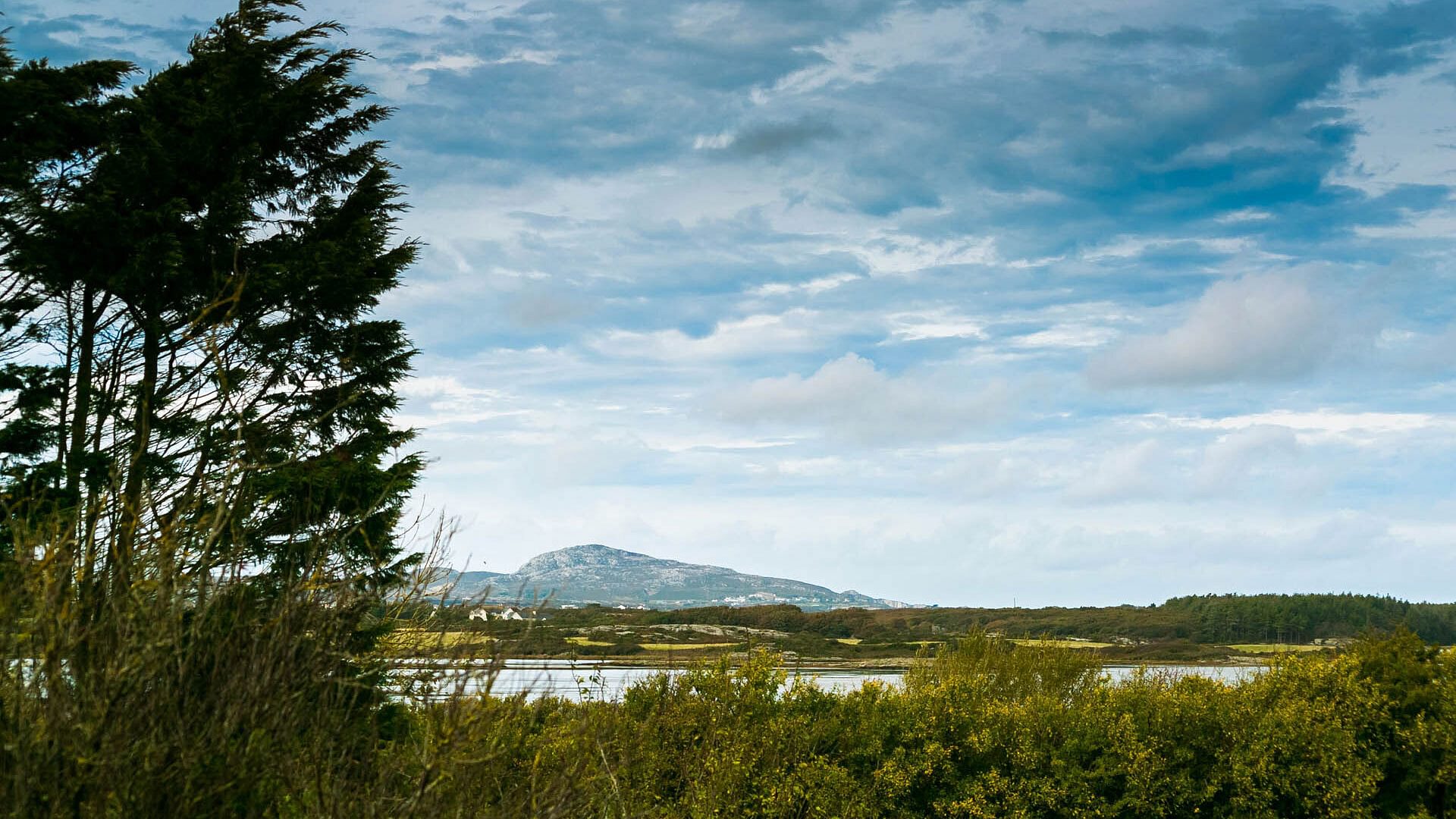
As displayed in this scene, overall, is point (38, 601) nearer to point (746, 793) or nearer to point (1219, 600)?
point (746, 793)

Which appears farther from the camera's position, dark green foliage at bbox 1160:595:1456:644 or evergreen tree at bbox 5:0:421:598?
dark green foliage at bbox 1160:595:1456:644

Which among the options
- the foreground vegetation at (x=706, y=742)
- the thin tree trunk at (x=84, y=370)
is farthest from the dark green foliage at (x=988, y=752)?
the thin tree trunk at (x=84, y=370)

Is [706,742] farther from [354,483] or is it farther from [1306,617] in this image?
[1306,617]

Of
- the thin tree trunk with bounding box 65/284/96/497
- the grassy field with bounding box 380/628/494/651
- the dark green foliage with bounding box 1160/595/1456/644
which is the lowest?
the dark green foliage with bounding box 1160/595/1456/644

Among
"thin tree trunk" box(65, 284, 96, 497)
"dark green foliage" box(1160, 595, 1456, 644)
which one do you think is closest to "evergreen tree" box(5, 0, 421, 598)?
"thin tree trunk" box(65, 284, 96, 497)

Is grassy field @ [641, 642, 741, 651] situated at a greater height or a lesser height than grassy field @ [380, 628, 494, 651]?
lesser

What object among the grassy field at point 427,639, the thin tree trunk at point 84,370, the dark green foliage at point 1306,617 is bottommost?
the dark green foliage at point 1306,617

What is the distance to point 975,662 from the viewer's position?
154 feet

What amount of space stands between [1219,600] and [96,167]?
15128 centimetres

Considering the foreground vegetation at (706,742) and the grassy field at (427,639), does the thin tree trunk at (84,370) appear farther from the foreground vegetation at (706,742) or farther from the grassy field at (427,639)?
the grassy field at (427,639)

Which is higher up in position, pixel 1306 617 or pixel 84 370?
pixel 84 370

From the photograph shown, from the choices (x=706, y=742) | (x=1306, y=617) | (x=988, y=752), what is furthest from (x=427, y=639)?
(x=1306, y=617)

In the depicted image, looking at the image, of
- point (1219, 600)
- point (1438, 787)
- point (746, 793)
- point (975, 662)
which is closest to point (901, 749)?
point (746, 793)

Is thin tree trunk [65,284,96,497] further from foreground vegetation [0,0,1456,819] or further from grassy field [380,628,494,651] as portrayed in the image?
grassy field [380,628,494,651]
